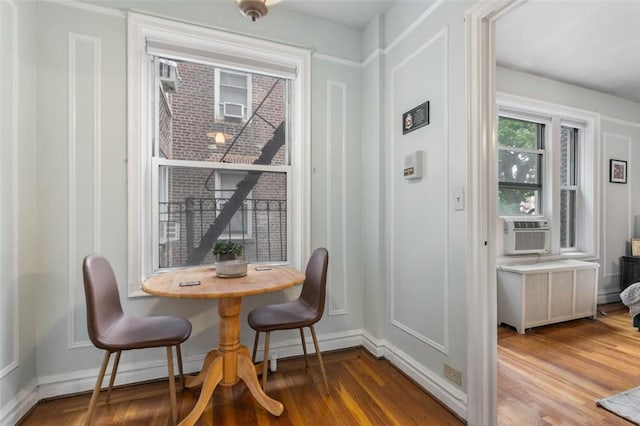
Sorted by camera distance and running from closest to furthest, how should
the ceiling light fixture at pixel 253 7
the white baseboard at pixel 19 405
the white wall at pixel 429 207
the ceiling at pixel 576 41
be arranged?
the ceiling light fixture at pixel 253 7 → the white baseboard at pixel 19 405 → the white wall at pixel 429 207 → the ceiling at pixel 576 41

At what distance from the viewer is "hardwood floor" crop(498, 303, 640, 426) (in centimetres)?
Result: 175

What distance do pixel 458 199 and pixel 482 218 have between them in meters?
0.19

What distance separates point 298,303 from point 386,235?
897 millimetres

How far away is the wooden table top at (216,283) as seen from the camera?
1496 mm

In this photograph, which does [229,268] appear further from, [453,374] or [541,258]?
A: [541,258]

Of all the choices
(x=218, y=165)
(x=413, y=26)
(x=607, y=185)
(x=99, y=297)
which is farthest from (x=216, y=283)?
(x=607, y=185)

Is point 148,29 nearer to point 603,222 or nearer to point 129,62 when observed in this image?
point 129,62

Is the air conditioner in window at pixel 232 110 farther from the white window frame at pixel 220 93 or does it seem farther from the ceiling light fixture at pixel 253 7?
the ceiling light fixture at pixel 253 7

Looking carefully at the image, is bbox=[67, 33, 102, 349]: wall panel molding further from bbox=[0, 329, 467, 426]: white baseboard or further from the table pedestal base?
the table pedestal base

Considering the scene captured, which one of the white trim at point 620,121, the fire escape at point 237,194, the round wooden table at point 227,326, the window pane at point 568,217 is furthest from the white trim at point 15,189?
the white trim at point 620,121

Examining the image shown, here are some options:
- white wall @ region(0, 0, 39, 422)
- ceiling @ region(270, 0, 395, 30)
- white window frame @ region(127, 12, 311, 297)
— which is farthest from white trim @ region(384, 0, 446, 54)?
white wall @ region(0, 0, 39, 422)

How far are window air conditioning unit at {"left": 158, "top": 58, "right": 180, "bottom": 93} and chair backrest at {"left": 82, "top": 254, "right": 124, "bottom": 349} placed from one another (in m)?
1.35

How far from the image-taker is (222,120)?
2.44 m

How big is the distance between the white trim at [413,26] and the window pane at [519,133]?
6.20 ft
